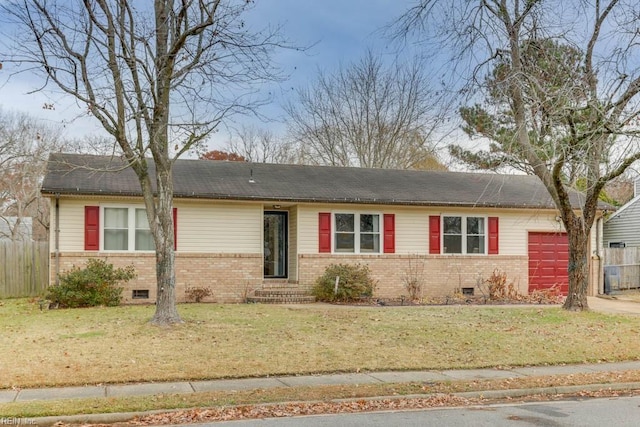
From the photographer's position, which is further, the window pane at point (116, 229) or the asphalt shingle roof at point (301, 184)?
the asphalt shingle roof at point (301, 184)

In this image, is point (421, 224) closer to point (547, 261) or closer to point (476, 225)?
point (476, 225)

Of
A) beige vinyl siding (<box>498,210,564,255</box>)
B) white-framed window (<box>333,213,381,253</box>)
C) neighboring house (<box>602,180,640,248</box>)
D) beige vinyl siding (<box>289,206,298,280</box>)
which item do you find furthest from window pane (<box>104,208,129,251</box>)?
neighboring house (<box>602,180,640,248</box>)

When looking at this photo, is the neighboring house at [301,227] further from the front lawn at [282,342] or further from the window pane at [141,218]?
the front lawn at [282,342]

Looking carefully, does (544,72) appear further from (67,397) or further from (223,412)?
(67,397)

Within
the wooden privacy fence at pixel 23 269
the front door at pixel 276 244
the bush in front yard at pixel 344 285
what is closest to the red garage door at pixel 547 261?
the bush in front yard at pixel 344 285

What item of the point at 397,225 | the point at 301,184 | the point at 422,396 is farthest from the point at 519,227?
the point at 422,396

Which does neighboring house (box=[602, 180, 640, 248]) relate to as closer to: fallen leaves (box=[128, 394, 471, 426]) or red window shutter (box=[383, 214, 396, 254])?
red window shutter (box=[383, 214, 396, 254])

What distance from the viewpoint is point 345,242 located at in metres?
20.6

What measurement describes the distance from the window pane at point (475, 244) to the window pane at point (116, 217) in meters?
11.5

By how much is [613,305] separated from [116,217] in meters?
15.6

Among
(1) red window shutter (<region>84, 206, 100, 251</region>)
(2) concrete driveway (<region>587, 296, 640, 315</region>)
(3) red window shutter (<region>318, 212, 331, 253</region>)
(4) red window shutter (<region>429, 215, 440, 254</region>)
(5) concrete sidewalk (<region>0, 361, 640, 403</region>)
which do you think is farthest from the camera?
(4) red window shutter (<region>429, 215, 440, 254</region>)

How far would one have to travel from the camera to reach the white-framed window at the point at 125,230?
18.5 meters

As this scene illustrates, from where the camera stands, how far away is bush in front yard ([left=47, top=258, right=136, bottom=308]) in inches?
648

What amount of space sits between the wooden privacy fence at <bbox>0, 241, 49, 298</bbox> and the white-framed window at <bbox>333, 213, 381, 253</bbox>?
10.0 m
